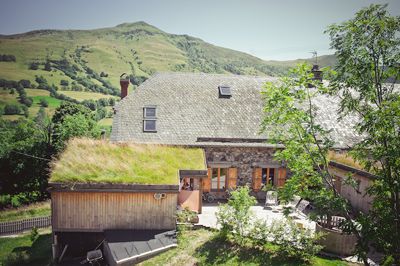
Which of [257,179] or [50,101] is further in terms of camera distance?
[50,101]

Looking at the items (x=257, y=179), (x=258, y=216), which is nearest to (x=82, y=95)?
(x=257, y=179)

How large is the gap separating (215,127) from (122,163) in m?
7.55

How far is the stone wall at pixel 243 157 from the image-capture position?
58.4 feet

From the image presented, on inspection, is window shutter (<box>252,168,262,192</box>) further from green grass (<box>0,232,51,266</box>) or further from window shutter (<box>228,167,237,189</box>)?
green grass (<box>0,232,51,266</box>)

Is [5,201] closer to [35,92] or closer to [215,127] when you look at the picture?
[215,127]

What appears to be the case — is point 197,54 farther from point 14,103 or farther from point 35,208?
point 35,208

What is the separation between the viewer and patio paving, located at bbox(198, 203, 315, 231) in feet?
45.2

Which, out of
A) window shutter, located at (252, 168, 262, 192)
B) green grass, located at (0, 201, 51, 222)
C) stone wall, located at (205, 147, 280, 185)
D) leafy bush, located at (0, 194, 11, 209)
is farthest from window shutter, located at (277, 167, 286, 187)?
leafy bush, located at (0, 194, 11, 209)

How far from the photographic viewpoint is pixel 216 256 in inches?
413

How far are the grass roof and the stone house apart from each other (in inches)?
72.9

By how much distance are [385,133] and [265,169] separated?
12352 millimetres

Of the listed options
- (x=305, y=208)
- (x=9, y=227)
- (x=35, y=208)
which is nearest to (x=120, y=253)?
(x=305, y=208)

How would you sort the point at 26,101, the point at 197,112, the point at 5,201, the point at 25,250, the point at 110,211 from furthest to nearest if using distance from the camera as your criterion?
the point at 26,101, the point at 5,201, the point at 197,112, the point at 25,250, the point at 110,211

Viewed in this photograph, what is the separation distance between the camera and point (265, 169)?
18.6 m
